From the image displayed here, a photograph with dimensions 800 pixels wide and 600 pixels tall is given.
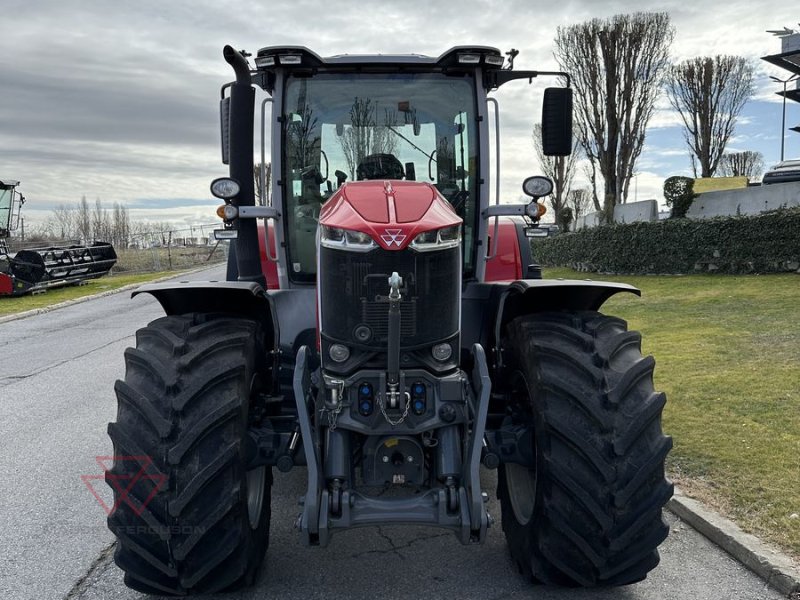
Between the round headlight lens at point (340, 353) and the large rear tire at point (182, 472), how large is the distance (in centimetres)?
43

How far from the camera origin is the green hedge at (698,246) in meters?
15.3

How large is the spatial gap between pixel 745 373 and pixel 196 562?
19.7 feet

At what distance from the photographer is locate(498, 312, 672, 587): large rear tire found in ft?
9.23

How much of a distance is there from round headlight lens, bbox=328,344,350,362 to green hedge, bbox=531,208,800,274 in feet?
48.7

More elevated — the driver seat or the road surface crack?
the driver seat

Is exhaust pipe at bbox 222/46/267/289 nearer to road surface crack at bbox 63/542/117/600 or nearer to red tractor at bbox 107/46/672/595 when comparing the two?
red tractor at bbox 107/46/672/595

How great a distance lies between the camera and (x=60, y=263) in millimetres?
22344

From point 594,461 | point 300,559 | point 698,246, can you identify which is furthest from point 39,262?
point 594,461

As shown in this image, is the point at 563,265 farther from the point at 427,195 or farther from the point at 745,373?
the point at 427,195

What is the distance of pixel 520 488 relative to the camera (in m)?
3.49

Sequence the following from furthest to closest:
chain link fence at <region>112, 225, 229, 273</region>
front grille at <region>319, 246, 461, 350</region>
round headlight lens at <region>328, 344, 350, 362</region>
→ chain link fence at <region>112, 225, 229, 273</region> < round headlight lens at <region>328, 344, 350, 362</region> < front grille at <region>319, 246, 461, 350</region>

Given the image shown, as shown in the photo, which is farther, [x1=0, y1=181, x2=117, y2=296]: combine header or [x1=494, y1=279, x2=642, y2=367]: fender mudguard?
[x1=0, y1=181, x2=117, y2=296]: combine header

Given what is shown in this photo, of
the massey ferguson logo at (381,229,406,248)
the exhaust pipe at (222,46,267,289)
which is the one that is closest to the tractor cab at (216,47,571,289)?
the exhaust pipe at (222,46,267,289)

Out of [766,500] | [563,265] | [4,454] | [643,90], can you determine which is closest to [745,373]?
[766,500]
